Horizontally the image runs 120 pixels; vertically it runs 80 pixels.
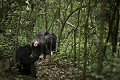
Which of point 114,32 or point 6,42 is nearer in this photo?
point 114,32

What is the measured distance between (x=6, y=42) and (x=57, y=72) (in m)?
1.72

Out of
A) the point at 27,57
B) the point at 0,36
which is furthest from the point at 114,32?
the point at 0,36

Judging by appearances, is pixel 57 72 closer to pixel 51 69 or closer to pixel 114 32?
pixel 51 69

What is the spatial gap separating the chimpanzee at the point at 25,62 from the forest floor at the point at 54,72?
0.34 meters

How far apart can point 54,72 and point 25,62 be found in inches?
44.7

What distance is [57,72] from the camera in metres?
7.03

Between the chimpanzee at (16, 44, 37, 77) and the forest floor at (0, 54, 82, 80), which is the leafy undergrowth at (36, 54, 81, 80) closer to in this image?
the forest floor at (0, 54, 82, 80)

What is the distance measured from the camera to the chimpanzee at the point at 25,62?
6.19 m

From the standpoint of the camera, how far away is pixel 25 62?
20.3ft

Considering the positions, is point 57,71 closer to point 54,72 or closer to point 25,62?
point 54,72

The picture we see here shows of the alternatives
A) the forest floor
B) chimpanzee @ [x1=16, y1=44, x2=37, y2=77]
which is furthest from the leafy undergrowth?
chimpanzee @ [x1=16, y1=44, x2=37, y2=77]

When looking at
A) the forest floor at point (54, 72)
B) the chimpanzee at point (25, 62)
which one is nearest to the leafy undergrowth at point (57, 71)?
the forest floor at point (54, 72)

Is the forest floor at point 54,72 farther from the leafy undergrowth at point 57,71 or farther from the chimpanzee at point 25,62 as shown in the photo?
the chimpanzee at point 25,62

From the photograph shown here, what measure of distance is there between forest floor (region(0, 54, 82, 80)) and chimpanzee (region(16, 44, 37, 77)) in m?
0.34
